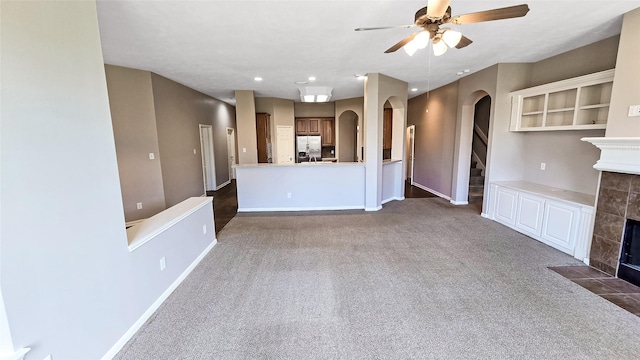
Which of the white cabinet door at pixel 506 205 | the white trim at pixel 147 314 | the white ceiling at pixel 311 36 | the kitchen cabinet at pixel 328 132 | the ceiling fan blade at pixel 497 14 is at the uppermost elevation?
the white ceiling at pixel 311 36

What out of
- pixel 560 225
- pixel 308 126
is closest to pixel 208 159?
pixel 308 126

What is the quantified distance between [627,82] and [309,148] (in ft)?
→ 23.9

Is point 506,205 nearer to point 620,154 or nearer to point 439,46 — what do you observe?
point 620,154

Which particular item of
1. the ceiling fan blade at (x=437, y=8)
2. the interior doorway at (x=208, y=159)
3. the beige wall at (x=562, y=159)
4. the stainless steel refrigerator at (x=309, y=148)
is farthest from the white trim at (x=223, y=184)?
the beige wall at (x=562, y=159)

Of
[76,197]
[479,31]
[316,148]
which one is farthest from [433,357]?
[316,148]

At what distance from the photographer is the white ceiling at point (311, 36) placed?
240 cm

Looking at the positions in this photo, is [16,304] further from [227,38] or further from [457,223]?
[457,223]

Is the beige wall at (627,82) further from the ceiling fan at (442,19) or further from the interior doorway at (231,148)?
the interior doorway at (231,148)

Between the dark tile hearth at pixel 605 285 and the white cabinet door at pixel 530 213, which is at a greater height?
the white cabinet door at pixel 530 213

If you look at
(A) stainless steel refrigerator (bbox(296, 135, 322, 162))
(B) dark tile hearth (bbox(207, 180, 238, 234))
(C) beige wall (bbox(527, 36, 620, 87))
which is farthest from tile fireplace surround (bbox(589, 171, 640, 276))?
(A) stainless steel refrigerator (bbox(296, 135, 322, 162))

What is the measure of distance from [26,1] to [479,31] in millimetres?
3860

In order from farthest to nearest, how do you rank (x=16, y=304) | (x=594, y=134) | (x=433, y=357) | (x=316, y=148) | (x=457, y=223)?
1. (x=316, y=148)
2. (x=457, y=223)
3. (x=594, y=134)
4. (x=433, y=357)
5. (x=16, y=304)

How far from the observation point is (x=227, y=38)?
3037mm

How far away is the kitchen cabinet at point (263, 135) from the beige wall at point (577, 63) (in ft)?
19.3
